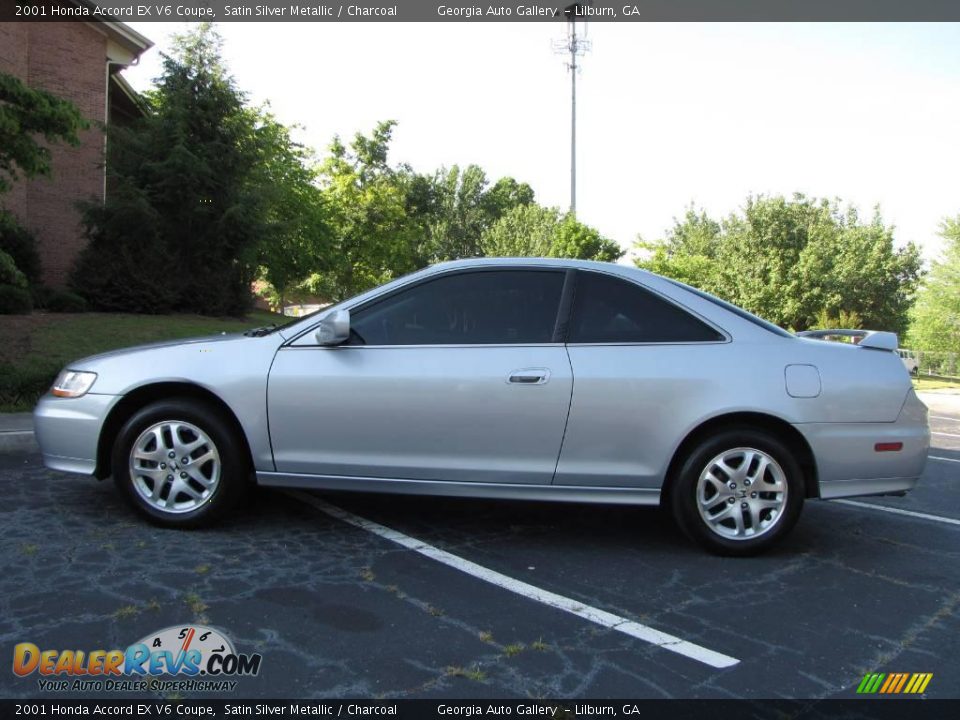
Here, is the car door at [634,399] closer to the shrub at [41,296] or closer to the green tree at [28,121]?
the green tree at [28,121]

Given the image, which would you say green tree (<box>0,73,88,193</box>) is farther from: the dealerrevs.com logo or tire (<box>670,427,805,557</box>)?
tire (<box>670,427,805,557</box>)

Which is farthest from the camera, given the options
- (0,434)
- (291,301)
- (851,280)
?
(291,301)

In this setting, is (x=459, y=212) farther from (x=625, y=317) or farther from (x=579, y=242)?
(x=625, y=317)

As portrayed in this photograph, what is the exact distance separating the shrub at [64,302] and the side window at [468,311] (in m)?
15.5

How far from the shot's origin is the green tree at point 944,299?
1425 inches

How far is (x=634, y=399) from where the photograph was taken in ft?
12.9

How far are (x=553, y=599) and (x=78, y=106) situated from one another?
805 inches

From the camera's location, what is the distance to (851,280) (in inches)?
1460

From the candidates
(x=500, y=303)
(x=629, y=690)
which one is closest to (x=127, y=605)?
(x=629, y=690)

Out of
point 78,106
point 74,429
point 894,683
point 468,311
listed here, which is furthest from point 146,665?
point 78,106

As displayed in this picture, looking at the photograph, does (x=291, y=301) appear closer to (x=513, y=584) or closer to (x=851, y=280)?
(x=851, y=280)

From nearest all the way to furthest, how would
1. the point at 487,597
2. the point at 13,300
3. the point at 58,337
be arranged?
the point at 487,597 → the point at 58,337 → the point at 13,300

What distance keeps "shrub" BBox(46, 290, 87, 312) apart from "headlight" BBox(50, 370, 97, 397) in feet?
47.2
